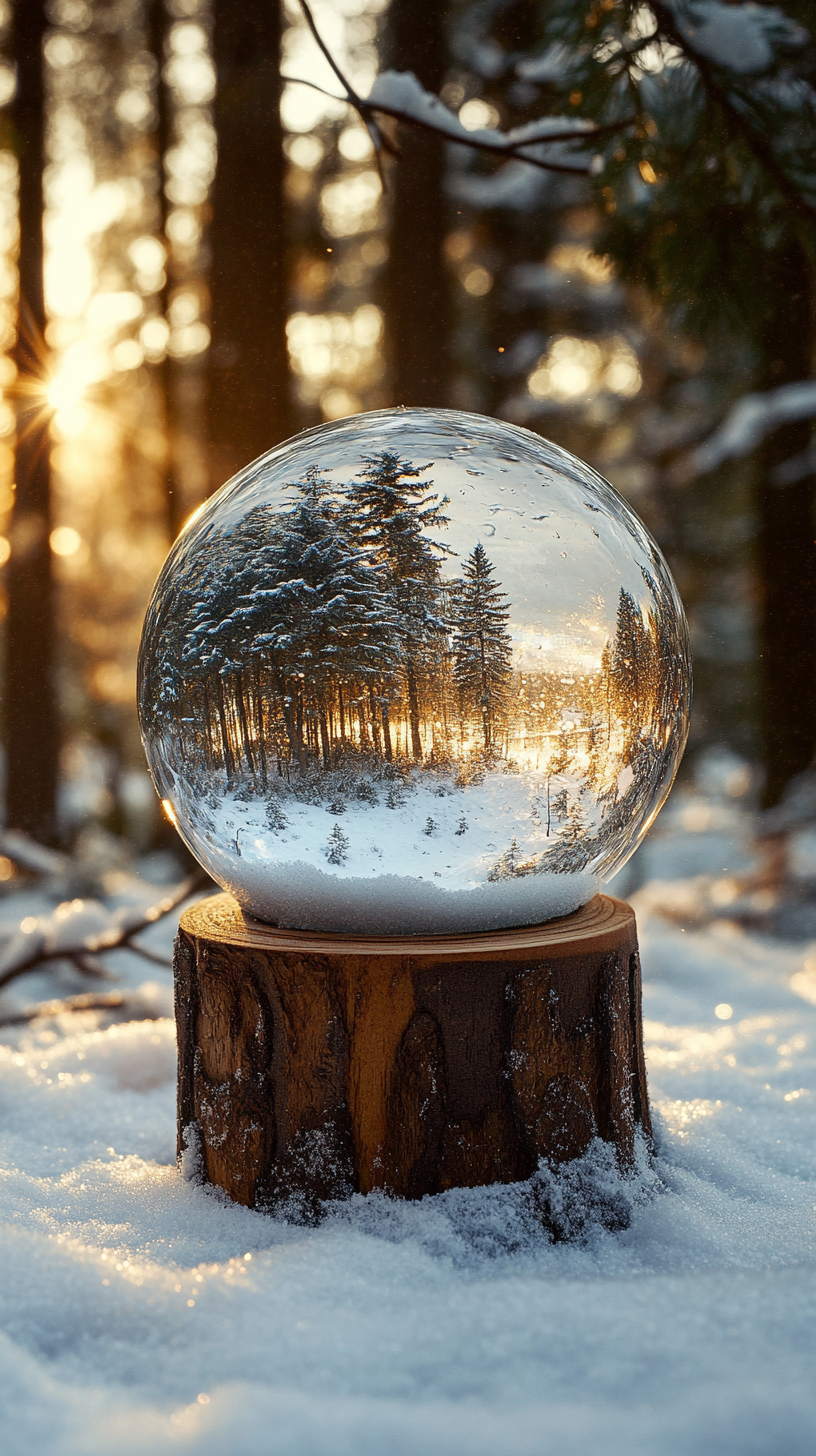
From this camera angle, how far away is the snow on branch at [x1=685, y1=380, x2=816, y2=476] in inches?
248

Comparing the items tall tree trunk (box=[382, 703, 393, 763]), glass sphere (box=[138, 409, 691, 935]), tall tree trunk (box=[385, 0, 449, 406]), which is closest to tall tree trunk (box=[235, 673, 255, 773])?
glass sphere (box=[138, 409, 691, 935])

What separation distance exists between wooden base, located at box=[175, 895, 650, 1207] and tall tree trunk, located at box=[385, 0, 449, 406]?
16.4ft

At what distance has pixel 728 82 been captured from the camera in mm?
2895

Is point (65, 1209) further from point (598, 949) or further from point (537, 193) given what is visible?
point (537, 193)

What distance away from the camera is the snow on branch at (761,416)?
20.7ft

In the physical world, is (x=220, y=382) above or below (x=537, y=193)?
below

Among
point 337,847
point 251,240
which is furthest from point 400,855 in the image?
point 251,240

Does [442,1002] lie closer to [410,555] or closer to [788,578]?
[410,555]

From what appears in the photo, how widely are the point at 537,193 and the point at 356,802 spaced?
28.1 ft

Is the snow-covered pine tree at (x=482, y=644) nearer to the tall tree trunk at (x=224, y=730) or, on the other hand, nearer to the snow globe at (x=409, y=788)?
the snow globe at (x=409, y=788)

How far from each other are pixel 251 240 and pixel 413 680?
4185mm

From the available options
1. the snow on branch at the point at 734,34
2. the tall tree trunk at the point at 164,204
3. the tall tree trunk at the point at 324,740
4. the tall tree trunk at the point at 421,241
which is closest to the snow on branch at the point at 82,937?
Answer: the tall tree trunk at the point at 324,740

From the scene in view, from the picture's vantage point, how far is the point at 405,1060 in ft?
5.95

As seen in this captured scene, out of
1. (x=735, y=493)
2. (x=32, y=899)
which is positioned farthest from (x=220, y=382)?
(x=735, y=493)
